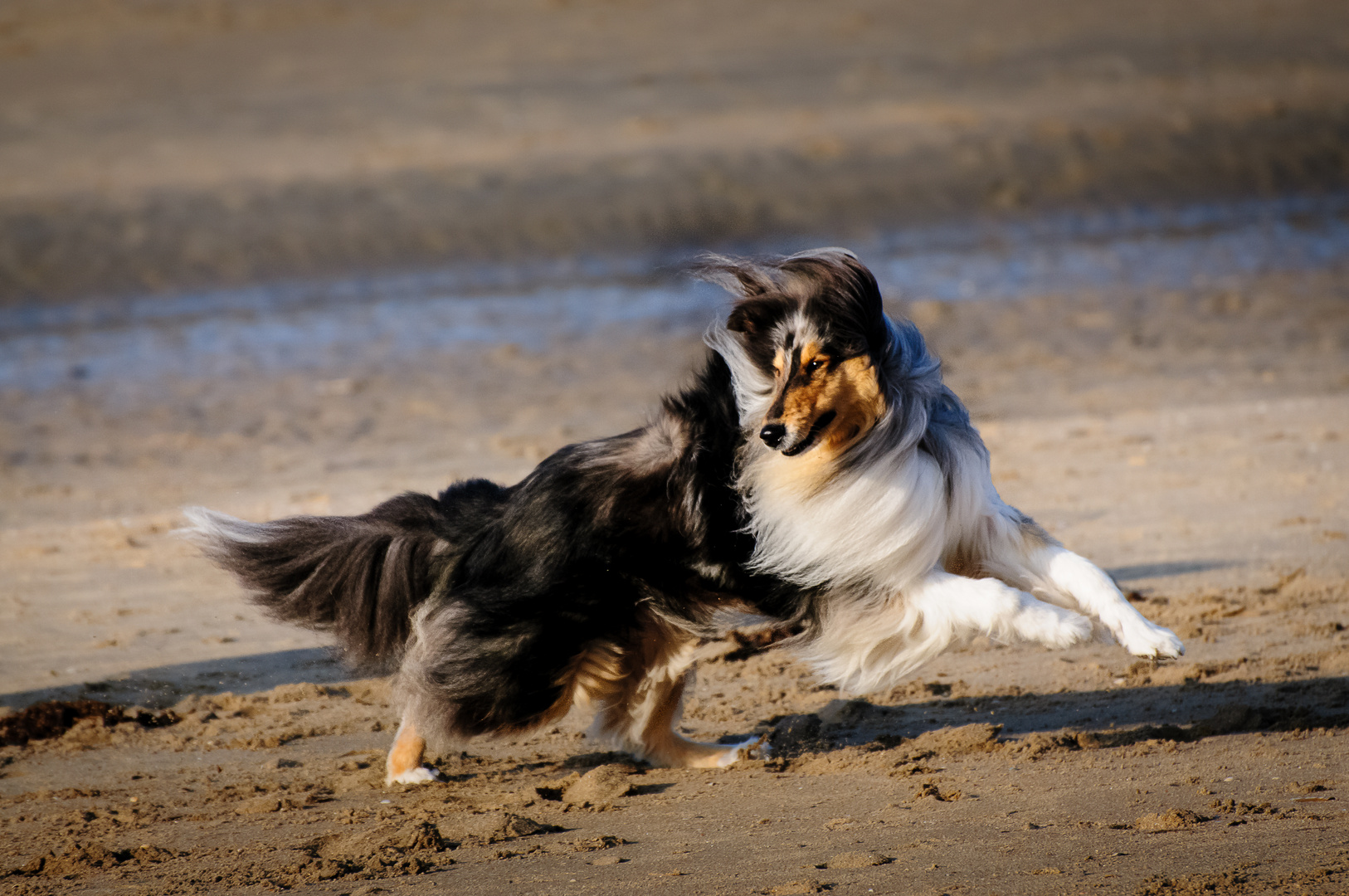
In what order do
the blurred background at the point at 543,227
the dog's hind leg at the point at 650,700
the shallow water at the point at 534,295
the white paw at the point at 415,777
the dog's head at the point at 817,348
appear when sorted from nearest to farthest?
1. the dog's head at the point at 817,348
2. the dog's hind leg at the point at 650,700
3. the white paw at the point at 415,777
4. the blurred background at the point at 543,227
5. the shallow water at the point at 534,295

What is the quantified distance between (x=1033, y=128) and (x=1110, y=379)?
8.85m

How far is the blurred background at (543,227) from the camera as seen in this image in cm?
797

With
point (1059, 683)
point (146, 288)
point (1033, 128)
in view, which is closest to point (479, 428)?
point (1059, 683)

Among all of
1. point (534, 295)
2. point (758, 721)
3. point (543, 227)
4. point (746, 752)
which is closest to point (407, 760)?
point (746, 752)

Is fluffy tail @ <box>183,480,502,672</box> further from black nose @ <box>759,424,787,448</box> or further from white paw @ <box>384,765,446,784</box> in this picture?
black nose @ <box>759,424,787,448</box>

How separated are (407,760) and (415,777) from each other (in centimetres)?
6

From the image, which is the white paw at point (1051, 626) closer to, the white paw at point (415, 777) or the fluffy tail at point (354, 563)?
the fluffy tail at point (354, 563)

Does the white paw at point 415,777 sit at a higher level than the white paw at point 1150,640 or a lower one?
lower

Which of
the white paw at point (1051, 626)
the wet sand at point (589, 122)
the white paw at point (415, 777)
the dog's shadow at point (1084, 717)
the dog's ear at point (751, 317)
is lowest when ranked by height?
the dog's shadow at point (1084, 717)

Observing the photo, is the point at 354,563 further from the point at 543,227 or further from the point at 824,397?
the point at 543,227

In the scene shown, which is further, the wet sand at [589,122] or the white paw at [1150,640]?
the wet sand at [589,122]

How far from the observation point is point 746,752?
4668mm

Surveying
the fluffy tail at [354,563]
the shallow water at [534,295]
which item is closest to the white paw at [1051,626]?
the fluffy tail at [354,563]

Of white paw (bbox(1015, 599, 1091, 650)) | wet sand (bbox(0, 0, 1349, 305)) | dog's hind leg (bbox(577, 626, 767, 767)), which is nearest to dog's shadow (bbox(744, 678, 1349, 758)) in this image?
dog's hind leg (bbox(577, 626, 767, 767))
